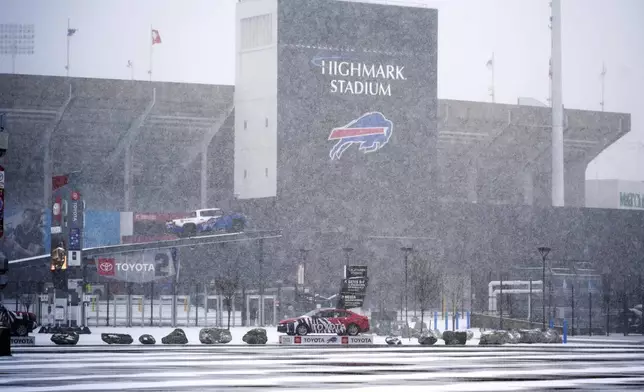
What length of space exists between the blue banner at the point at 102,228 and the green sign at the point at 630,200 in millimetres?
69001

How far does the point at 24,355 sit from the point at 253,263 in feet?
187

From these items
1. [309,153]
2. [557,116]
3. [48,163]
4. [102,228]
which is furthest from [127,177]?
[557,116]

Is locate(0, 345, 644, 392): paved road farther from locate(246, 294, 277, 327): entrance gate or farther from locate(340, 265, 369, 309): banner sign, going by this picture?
locate(246, 294, 277, 327): entrance gate

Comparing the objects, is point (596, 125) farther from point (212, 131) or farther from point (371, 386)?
point (371, 386)

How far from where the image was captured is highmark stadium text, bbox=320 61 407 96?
3698 inches

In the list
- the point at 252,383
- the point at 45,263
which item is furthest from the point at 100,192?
the point at 252,383

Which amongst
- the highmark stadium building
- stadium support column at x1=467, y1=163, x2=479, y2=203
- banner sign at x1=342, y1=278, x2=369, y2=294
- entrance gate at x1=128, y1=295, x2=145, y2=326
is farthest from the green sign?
banner sign at x1=342, y1=278, x2=369, y2=294

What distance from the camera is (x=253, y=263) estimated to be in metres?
90.1

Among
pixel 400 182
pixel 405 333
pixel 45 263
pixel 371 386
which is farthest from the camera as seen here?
pixel 400 182

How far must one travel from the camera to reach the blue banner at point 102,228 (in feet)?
315

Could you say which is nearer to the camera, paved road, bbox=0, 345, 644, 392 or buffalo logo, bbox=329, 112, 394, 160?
paved road, bbox=0, 345, 644, 392

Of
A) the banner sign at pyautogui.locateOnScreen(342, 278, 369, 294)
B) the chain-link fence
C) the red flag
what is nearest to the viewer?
the banner sign at pyautogui.locateOnScreen(342, 278, 369, 294)

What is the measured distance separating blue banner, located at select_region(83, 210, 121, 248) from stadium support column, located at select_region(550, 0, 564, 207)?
137 ft

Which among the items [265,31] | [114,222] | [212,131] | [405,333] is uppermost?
[265,31]
